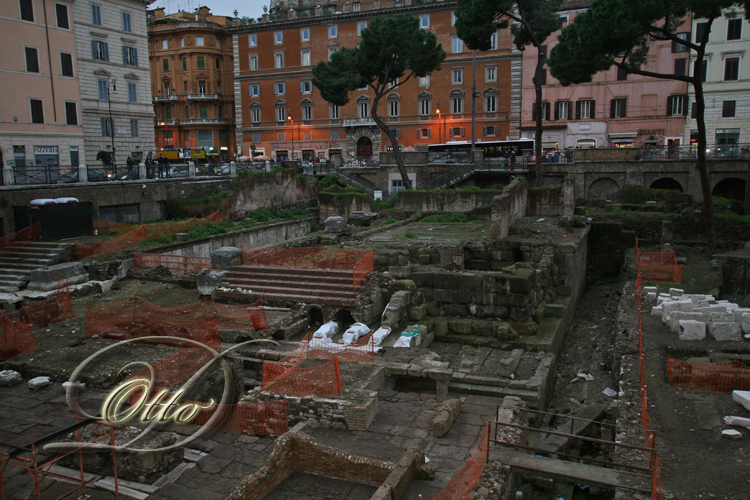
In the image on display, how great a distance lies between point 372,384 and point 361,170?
28.0m

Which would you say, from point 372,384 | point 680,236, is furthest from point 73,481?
point 680,236

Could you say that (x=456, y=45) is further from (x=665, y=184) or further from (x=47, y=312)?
(x=47, y=312)

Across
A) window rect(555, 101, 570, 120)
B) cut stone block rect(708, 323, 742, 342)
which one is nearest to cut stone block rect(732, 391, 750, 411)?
cut stone block rect(708, 323, 742, 342)

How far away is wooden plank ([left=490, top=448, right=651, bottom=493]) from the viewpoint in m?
6.95

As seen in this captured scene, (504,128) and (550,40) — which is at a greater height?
(550,40)

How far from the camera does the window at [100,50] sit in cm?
3409

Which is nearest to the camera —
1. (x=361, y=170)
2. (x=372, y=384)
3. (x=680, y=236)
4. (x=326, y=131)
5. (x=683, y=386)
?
(x=683, y=386)

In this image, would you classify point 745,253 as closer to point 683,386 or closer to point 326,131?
point 683,386

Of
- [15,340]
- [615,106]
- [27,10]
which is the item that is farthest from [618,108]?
[15,340]

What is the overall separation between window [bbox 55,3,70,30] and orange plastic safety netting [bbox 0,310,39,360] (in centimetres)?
2329

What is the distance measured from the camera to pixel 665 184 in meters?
35.4

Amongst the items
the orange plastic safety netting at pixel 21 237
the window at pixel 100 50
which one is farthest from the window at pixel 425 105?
the orange plastic safety netting at pixel 21 237

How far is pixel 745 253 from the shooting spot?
50.9 ft

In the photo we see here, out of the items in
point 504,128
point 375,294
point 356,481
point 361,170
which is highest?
point 504,128
